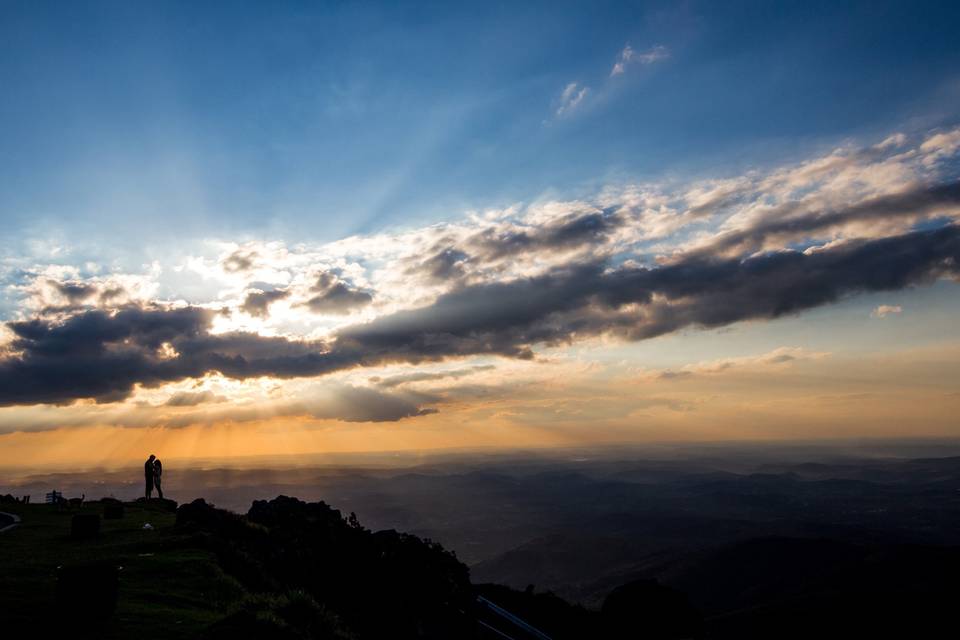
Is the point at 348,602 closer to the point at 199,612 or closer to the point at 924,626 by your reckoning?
the point at 199,612

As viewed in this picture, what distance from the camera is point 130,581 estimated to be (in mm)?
18109

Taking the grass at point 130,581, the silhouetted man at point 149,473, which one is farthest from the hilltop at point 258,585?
the silhouetted man at point 149,473

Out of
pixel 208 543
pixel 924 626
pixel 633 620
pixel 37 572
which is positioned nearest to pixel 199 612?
pixel 37 572

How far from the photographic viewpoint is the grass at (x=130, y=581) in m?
14.0

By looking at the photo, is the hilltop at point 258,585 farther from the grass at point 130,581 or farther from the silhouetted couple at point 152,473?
the silhouetted couple at point 152,473

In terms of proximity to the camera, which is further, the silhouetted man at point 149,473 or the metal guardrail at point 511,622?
the silhouetted man at point 149,473

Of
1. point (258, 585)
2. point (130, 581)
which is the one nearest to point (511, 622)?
point (258, 585)

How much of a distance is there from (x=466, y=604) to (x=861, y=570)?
20922 cm

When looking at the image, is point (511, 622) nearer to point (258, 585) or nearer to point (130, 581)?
point (258, 585)

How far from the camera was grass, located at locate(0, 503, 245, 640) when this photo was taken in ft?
46.0

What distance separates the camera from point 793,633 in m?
96.9


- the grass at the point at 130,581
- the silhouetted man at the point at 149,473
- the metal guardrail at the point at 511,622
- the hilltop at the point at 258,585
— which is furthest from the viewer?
the silhouetted man at the point at 149,473

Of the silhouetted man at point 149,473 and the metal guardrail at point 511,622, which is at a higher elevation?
the silhouetted man at point 149,473

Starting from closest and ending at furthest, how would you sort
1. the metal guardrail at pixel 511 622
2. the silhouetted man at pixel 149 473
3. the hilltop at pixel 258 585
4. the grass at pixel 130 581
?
the grass at pixel 130 581 → the hilltop at pixel 258 585 → the metal guardrail at pixel 511 622 → the silhouetted man at pixel 149 473
